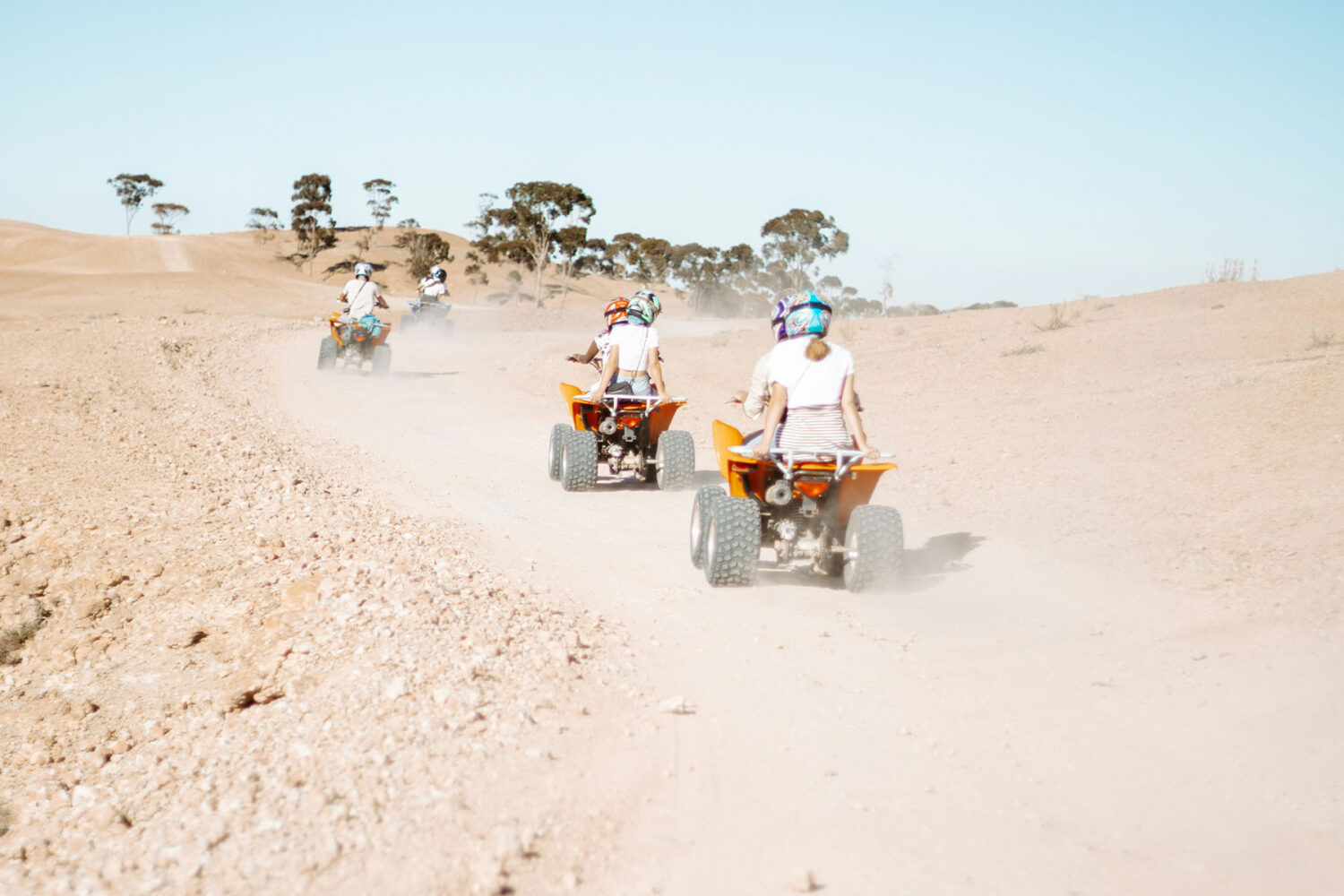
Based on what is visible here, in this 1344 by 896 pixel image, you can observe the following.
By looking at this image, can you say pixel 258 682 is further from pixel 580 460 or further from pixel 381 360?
pixel 381 360

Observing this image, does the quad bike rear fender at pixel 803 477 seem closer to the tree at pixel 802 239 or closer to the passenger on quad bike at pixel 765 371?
the passenger on quad bike at pixel 765 371

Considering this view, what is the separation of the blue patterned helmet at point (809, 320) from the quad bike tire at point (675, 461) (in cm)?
335

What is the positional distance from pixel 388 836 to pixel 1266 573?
5906mm

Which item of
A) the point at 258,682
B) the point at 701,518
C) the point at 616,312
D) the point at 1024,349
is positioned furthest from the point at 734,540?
the point at 1024,349

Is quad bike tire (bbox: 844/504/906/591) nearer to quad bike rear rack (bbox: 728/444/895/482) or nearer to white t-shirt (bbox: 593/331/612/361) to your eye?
quad bike rear rack (bbox: 728/444/895/482)

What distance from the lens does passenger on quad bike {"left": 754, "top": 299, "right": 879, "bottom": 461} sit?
6559 mm

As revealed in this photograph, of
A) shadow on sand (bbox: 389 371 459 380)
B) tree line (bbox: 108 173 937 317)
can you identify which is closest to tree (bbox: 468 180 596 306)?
tree line (bbox: 108 173 937 317)

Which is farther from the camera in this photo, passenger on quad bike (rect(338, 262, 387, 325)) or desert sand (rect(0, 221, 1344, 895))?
passenger on quad bike (rect(338, 262, 387, 325))

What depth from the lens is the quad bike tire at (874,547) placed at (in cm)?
636

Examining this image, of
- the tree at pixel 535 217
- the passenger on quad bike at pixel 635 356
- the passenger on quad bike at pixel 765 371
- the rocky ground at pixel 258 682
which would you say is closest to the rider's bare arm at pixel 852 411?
the passenger on quad bike at pixel 765 371

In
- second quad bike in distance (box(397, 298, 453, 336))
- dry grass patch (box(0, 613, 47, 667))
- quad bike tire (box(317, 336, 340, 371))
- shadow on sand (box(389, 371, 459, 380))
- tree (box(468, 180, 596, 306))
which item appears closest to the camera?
dry grass patch (box(0, 613, 47, 667))

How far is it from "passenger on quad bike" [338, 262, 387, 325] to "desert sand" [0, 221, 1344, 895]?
18.9 feet

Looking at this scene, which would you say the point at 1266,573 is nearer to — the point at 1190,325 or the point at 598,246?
the point at 1190,325

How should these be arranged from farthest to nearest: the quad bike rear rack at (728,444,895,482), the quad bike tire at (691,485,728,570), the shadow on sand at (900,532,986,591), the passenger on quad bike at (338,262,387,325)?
the passenger on quad bike at (338,262,387,325) < the shadow on sand at (900,532,986,591) < the quad bike tire at (691,485,728,570) < the quad bike rear rack at (728,444,895,482)
